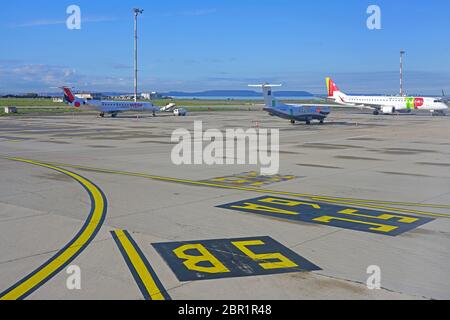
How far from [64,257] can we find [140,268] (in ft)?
5.08

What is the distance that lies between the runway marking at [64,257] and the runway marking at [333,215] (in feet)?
11.1

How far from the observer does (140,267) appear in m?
7.86

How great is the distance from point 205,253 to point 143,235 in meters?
1.76

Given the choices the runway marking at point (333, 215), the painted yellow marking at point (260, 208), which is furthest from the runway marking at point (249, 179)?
the painted yellow marking at point (260, 208)

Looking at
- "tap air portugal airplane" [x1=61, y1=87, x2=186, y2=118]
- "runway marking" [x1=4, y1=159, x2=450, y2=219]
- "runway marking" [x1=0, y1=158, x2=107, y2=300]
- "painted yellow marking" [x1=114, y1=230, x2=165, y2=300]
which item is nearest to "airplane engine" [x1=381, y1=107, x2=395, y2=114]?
"tap air portugal airplane" [x1=61, y1=87, x2=186, y2=118]

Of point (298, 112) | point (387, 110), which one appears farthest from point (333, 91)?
point (298, 112)

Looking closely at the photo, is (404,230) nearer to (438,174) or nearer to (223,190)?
(223,190)

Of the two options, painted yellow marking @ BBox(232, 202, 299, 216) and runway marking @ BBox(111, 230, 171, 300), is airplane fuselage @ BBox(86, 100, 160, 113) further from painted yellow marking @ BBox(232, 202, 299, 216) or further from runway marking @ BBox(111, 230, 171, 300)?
runway marking @ BBox(111, 230, 171, 300)

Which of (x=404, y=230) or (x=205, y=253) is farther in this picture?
(x=404, y=230)

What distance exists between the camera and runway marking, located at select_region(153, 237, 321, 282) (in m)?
7.68

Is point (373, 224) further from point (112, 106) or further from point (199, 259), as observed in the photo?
point (112, 106)
